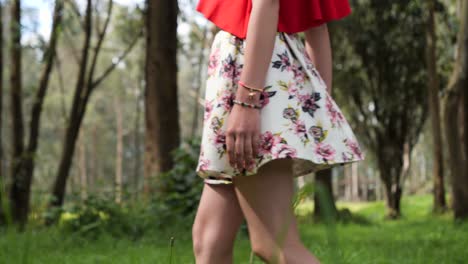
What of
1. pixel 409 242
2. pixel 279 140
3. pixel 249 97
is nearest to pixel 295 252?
pixel 279 140

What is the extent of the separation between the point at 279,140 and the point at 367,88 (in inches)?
538

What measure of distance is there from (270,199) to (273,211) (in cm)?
3

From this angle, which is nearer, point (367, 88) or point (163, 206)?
point (163, 206)

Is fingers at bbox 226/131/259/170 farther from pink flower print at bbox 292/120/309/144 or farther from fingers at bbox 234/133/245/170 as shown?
pink flower print at bbox 292/120/309/144

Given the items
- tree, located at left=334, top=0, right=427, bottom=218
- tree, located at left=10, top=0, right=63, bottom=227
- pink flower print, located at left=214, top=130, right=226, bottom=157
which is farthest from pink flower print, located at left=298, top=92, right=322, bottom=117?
tree, located at left=334, top=0, right=427, bottom=218

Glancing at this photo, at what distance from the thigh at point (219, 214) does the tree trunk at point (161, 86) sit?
5652 mm

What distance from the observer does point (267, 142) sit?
1592 mm

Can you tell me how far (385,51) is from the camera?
14.6 metres

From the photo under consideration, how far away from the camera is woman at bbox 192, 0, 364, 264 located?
1.59 m

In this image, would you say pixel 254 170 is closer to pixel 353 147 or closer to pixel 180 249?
pixel 353 147

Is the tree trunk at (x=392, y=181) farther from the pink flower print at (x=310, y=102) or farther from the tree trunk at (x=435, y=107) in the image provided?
the pink flower print at (x=310, y=102)

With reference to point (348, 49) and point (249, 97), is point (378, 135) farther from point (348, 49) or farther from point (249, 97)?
point (249, 97)

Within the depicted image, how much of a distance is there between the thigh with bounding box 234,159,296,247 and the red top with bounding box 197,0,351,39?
39cm

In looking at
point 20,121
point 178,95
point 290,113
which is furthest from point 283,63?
point 20,121
